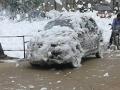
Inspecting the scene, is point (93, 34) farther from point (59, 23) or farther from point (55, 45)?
point (55, 45)

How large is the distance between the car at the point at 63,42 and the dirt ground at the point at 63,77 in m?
0.38

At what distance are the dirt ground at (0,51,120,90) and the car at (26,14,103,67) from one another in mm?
380

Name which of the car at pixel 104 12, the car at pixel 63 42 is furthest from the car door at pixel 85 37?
the car at pixel 104 12

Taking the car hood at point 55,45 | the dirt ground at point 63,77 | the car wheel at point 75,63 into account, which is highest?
the car hood at point 55,45

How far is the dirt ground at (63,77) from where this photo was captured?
12.2 metres

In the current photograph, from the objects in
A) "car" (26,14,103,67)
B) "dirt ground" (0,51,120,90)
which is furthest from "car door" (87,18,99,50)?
"dirt ground" (0,51,120,90)

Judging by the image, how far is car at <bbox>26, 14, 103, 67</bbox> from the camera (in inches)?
585

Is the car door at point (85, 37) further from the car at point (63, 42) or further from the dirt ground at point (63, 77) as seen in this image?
the dirt ground at point (63, 77)

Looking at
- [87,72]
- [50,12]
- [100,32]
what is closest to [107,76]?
[87,72]

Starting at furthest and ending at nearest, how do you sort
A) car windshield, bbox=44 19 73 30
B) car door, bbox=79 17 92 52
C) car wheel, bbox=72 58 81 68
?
car windshield, bbox=44 19 73 30, car door, bbox=79 17 92 52, car wheel, bbox=72 58 81 68

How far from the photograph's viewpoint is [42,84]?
12.6 m

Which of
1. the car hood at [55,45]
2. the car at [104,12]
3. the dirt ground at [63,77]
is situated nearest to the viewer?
the dirt ground at [63,77]

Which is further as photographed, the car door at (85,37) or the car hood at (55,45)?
the car door at (85,37)

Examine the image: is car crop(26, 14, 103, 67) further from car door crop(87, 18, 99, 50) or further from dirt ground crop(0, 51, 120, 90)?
dirt ground crop(0, 51, 120, 90)
